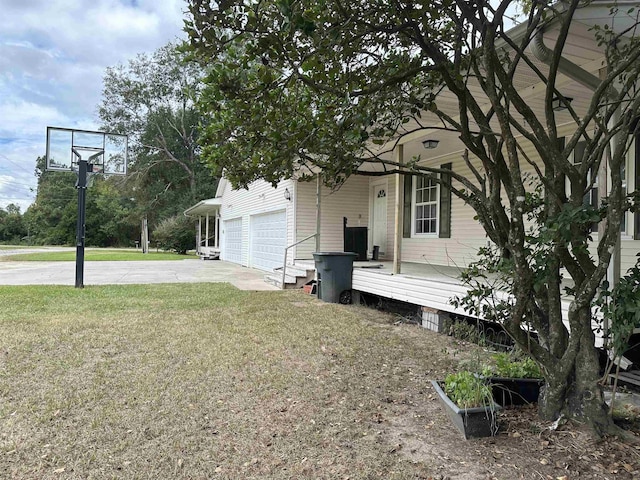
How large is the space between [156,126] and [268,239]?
23.8 metres

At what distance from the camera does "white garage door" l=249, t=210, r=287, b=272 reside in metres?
12.8

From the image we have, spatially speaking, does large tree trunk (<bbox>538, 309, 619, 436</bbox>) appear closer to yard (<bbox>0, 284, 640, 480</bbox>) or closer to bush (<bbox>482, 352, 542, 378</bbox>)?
yard (<bbox>0, 284, 640, 480</bbox>)

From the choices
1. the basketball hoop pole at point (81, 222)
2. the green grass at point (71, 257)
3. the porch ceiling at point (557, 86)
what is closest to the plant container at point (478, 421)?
the porch ceiling at point (557, 86)

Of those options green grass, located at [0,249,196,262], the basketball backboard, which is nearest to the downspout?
the basketball backboard

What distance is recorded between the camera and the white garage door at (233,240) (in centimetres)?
1867

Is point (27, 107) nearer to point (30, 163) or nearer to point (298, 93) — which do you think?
point (298, 93)

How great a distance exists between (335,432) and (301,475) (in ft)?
1.77

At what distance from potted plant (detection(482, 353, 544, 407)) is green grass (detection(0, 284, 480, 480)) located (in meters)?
0.49

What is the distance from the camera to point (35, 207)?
51.2m

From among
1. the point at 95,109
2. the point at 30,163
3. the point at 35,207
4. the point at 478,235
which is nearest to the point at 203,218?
the point at 95,109

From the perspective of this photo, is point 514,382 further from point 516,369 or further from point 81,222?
point 81,222

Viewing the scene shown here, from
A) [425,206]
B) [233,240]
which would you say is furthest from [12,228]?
[425,206]

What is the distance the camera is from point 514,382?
3150 millimetres

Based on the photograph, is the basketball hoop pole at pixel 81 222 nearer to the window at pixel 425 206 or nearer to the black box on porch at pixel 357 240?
the black box on porch at pixel 357 240
